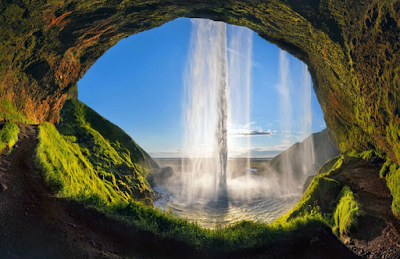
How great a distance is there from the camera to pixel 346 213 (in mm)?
11820

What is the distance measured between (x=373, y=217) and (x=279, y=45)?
13.0m

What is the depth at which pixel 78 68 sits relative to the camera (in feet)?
61.6

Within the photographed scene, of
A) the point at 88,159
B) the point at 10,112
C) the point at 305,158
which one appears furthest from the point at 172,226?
the point at 305,158

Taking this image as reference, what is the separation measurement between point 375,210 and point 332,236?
2.46m

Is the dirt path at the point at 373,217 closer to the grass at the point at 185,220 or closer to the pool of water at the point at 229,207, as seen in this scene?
the grass at the point at 185,220

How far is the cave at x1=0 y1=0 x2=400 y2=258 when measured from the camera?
10.3 metres

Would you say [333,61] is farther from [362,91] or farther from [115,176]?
[115,176]

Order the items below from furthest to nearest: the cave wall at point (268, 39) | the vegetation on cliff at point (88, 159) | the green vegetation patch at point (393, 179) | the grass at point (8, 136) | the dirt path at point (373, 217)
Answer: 1. the green vegetation patch at point (393, 179)
2. the vegetation on cliff at point (88, 159)
3. the grass at point (8, 136)
4. the cave wall at point (268, 39)
5. the dirt path at point (373, 217)

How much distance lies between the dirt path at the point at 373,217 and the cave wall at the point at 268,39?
1.83m

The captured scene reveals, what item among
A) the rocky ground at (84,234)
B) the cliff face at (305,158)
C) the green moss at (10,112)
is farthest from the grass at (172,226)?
the cliff face at (305,158)

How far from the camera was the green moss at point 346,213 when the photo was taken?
36.7 feet

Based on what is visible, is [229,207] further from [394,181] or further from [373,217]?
[394,181]

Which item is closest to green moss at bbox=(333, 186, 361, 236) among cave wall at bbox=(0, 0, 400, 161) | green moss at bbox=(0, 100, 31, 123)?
cave wall at bbox=(0, 0, 400, 161)

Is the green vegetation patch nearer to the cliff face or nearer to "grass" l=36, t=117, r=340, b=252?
"grass" l=36, t=117, r=340, b=252
